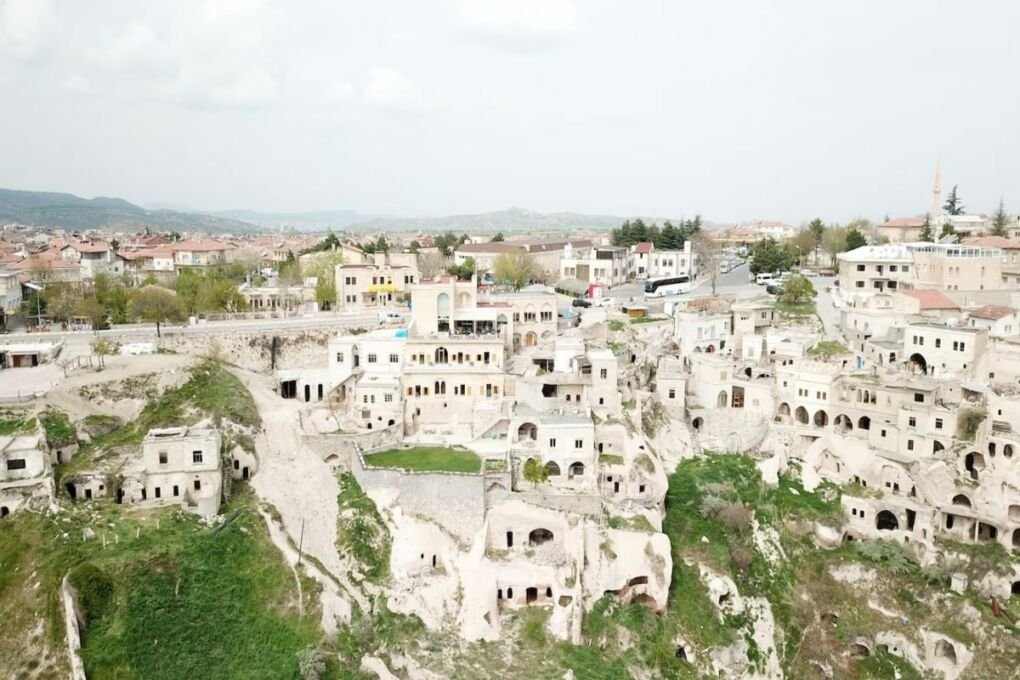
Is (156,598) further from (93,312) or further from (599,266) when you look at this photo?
(599,266)

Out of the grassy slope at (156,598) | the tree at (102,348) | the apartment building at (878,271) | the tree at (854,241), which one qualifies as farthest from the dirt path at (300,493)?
the tree at (854,241)

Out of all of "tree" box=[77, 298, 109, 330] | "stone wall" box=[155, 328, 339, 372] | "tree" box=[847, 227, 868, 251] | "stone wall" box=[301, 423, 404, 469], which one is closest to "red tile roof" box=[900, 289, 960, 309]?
"tree" box=[847, 227, 868, 251]

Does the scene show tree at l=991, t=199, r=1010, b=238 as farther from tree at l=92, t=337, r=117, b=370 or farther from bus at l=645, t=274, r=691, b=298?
tree at l=92, t=337, r=117, b=370

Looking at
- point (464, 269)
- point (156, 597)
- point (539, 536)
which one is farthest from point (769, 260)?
point (156, 597)

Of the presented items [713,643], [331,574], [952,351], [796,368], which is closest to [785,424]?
[796,368]

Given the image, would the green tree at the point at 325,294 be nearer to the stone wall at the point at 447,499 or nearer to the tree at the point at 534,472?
the stone wall at the point at 447,499

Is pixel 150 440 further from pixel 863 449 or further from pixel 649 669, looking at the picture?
pixel 863 449
